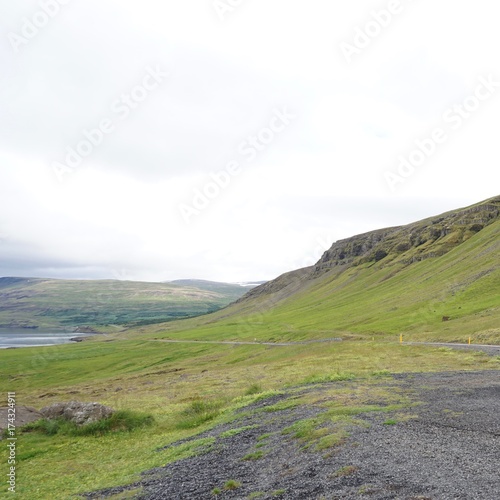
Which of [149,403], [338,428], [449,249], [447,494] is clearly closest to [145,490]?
[338,428]

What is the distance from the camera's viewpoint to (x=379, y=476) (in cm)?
1234

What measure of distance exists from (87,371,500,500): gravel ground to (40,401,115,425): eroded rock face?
441 inches

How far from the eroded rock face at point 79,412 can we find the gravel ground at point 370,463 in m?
11.2

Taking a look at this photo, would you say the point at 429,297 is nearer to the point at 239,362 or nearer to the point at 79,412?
the point at 239,362

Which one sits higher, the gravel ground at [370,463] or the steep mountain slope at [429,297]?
the steep mountain slope at [429,297]

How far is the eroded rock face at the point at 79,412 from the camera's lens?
29.4 metres

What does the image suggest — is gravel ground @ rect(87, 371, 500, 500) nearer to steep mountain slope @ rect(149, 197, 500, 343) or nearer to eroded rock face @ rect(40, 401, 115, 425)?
eroded rock face @ rect(40, 401, 115, 425)

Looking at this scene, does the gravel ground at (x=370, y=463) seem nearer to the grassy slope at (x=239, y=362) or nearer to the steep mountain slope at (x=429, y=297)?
the grassy slope at (x=239, y=362)

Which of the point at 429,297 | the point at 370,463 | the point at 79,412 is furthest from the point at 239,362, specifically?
the point at 370,463

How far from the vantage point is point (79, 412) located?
3005 centimetres

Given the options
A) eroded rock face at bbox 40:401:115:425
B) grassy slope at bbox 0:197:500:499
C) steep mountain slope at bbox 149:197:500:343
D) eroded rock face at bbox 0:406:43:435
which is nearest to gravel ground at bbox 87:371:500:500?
grassy slope at bbox 0:197:500:499

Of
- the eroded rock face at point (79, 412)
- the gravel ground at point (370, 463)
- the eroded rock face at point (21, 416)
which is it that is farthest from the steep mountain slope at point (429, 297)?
the eroded rock face at point (21, 416)

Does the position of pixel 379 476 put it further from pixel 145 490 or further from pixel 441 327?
pixel 441 327

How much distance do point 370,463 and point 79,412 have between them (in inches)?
950
